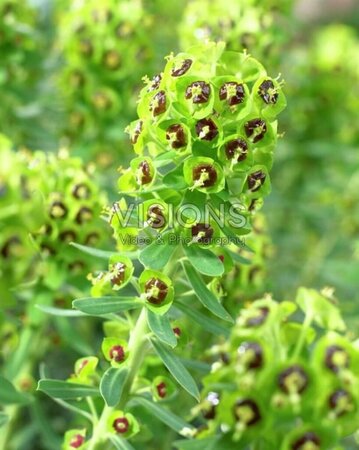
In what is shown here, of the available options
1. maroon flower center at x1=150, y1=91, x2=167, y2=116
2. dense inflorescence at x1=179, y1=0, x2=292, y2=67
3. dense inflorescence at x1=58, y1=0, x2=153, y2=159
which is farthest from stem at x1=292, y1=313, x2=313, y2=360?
dense inflorescence at x1=58, y1=0, x2=153, y2=159

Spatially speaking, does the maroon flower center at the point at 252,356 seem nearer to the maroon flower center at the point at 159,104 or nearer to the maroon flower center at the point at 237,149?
the maroon flower center at the point at 237,149

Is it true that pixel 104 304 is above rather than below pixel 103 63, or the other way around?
below

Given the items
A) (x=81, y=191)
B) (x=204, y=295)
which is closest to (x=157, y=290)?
(x=204, y=295)

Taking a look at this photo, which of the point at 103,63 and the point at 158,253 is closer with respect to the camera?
the point at 158,253

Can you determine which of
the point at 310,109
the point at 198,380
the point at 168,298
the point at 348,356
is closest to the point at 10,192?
the point at 168,298

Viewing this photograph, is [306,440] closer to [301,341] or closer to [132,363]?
[301,341]
